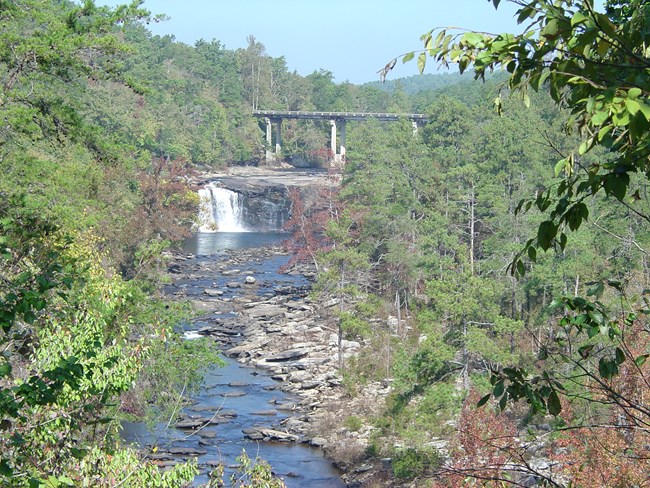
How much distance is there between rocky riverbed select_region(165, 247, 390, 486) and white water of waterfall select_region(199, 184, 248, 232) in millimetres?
8208

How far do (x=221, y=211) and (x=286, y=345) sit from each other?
27.3 m

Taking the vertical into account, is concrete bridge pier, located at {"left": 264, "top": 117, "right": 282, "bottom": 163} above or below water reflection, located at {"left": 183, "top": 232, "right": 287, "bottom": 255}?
above

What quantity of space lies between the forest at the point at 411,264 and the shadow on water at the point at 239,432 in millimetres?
1302

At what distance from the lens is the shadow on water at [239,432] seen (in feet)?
63.7

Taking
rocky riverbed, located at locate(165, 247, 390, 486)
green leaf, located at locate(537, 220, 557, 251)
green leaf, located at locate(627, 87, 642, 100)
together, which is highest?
green leaf, located at locate(627, 87, 642, 100)

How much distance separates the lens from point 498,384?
3424 millimetres

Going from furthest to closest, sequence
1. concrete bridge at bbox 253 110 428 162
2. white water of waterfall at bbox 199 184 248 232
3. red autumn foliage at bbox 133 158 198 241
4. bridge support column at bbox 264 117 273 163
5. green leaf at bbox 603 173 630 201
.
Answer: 1. concrete bridge at bbox 253 110 428 162
2. bridge support column at bbox 264 117 273 163
3. white water of waterfall at bbox 199 184 248 232
4. red autumn foliage at bbox 133 158 198 241
5. green leaf at bbox 603 173 630 201

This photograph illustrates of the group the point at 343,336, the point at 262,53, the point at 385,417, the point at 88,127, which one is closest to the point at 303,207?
the point at 343,336

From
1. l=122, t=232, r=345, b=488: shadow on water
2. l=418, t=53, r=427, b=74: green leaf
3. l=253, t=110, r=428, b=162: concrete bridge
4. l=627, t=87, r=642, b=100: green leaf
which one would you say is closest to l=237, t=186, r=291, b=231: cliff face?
l=253, t=110, r=428, b=162: concrete bridge

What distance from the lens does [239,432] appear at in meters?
22.0

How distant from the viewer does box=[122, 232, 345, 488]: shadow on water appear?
19.4 metres

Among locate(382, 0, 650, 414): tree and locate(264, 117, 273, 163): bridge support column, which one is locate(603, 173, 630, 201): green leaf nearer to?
locate(382, 0, 650, 414): tree

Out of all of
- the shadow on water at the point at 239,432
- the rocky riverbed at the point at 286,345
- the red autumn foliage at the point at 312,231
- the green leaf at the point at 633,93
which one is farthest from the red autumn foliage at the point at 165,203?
the green leaf at the point at 633,93

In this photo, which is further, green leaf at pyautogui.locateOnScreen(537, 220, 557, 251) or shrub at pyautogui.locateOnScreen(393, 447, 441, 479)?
shrub at pyautogui.locateOnScreen(393, 447, 441, 479)
